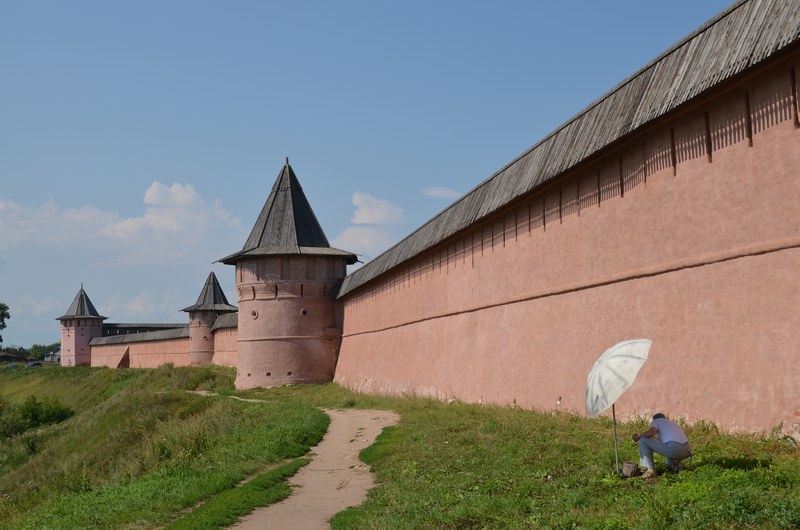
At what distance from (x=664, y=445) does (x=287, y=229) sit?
2240 cm

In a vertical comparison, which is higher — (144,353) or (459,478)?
(144,353)

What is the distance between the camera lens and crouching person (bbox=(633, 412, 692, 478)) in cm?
560

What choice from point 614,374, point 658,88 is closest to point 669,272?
point 658,88

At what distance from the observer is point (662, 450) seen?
5617 millimetres

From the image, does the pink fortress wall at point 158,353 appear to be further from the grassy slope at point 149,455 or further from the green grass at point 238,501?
the green grass at point 238,501

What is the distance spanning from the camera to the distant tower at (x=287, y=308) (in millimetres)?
25531

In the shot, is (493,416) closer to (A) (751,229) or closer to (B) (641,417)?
(B) (641,417)

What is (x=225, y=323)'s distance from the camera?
36000 mm

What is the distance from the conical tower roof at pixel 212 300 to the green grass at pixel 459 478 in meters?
23.6

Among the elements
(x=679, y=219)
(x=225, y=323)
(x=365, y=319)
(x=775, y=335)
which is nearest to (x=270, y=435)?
(x=679, y=219)

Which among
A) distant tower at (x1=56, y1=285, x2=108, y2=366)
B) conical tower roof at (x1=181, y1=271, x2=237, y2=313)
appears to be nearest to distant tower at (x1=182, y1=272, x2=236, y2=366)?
conical tower roof at (x1=181, y1=271, x2=237, y2=313)

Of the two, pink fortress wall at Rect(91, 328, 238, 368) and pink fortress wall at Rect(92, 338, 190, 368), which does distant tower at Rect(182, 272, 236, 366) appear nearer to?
pink fortress wall at Rect(91, 328, 238, 368)

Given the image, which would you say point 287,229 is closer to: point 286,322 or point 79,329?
point 286,322

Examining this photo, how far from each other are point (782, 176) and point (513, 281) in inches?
243
